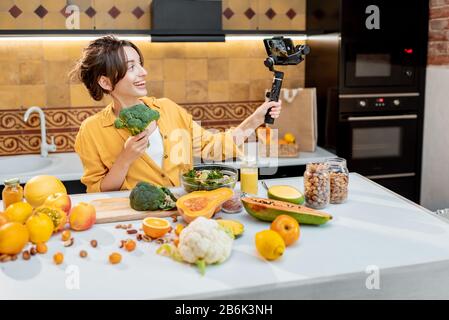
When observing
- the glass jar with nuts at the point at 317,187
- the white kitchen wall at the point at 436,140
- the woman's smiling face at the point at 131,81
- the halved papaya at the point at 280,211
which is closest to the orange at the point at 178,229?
the halved papaya at the point at 280,211

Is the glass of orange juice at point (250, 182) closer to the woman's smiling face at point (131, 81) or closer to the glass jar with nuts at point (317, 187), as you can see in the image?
the glass jar with nuts at point (317, 187)

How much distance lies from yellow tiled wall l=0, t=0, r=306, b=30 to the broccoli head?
6.52 ft

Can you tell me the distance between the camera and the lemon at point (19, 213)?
1574mm

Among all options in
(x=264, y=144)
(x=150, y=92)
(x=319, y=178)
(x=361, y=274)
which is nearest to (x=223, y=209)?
(x=319, y=178)

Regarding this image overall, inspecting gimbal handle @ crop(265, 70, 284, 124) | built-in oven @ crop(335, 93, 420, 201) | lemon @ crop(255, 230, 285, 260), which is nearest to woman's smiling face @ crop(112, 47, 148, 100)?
gimbal handle @ crop(265, 70, 284, 124)

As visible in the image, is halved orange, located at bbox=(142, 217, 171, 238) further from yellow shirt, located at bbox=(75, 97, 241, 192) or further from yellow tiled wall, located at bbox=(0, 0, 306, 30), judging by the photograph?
yellow tiled wall, located at bbox=(0, 0, 306, 30)

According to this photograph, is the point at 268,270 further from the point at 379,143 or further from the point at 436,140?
the point at 436,140

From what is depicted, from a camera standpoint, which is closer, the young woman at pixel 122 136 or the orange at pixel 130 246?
the orange at pixel 130 246

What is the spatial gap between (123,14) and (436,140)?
227 cm

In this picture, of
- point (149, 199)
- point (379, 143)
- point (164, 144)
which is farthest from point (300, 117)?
point (149, 199)

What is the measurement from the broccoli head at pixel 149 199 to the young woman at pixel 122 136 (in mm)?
366

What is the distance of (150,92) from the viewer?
362 centimetres

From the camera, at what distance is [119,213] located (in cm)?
177

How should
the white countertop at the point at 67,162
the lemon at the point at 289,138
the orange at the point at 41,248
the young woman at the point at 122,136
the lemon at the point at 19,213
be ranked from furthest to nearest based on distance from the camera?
the lemon at the point at 289,138
the white countertop at the point at 67,162
the young woman at the point at 122,136
the lemon at the point at 19,213
the orange at the point at 41,248
